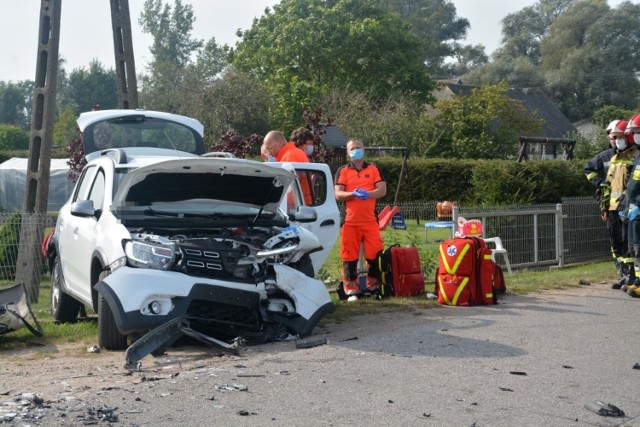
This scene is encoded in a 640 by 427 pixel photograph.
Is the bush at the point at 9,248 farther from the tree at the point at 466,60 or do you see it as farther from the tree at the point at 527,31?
the tree at the point at 466,60

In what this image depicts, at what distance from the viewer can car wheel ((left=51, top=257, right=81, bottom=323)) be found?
37.0 ft

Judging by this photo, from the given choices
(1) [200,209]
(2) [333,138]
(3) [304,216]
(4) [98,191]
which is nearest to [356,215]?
(3) [304,216]

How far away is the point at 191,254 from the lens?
8.67 metres

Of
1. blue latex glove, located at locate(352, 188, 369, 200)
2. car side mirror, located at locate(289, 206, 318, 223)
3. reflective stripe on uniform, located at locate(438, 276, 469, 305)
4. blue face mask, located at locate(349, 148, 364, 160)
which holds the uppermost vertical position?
blue face mask, located at locate(349, 148, 364, 160)

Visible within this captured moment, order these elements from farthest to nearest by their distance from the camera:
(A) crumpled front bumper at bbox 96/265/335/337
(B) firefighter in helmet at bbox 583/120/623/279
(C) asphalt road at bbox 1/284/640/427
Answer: (B) firefighter in helmet at bbox 583/120/623/279 → (A) crumpled front bumper at bbox 96/265/335/337 → (C) asphalt road at bbox 1/284/640/427

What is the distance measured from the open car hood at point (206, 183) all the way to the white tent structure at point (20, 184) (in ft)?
109

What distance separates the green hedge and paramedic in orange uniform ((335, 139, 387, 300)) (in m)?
8.53

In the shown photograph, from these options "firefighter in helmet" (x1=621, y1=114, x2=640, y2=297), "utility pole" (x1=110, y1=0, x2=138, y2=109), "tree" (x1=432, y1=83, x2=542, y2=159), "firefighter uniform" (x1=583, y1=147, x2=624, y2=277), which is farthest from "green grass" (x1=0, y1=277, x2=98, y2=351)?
"tree" (x1=432, y1=83, x2=542, y2=159)

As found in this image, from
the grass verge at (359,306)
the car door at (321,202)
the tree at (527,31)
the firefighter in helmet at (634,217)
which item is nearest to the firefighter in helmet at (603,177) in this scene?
the grass verge at (359,306)

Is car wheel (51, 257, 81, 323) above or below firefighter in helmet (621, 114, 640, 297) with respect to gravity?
below

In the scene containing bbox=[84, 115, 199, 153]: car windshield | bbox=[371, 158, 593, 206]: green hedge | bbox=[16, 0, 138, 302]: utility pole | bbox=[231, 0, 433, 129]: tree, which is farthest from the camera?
bbox=[231, 0, 433, 129]: tree

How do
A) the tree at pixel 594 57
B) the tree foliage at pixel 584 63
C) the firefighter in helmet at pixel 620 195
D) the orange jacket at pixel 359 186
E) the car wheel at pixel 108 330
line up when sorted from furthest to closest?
1. the tree foliage at pixel 584 63
2. the tree at pixel 594 57
3. the firefighter in helmet at pixel 620 195
4. the orange jacket at pixel 359 186
5. the car wheel at pixel 108 330

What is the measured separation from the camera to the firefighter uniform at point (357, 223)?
12148 mm

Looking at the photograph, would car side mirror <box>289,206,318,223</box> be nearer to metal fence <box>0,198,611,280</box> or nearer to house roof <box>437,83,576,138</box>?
metal fence <box>0,198,611,280</box>
